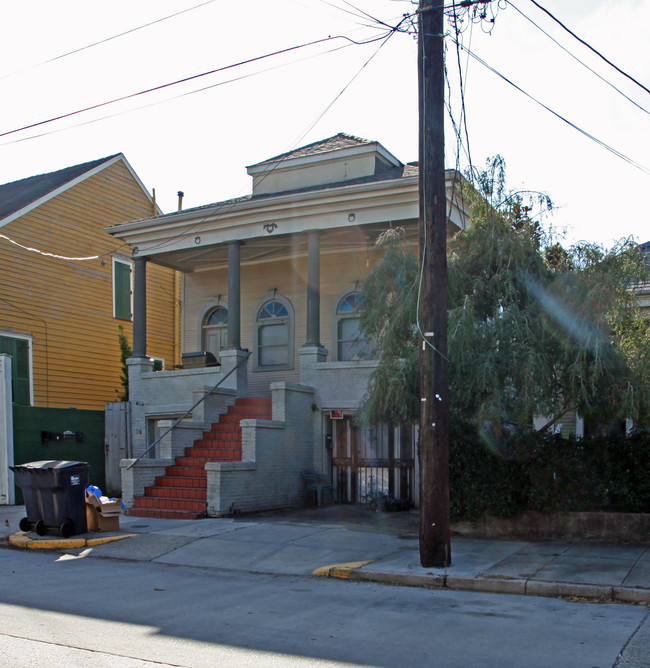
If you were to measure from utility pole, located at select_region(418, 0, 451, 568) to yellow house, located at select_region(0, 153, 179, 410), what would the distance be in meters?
13.4

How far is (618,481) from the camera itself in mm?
10867

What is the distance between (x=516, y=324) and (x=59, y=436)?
10.9m

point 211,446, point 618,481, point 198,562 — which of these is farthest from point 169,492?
point 618,481

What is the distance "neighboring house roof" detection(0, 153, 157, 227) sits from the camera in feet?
66.0

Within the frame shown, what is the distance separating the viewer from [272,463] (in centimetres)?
1453

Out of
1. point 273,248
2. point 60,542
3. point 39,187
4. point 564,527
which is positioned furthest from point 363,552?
point 39,187

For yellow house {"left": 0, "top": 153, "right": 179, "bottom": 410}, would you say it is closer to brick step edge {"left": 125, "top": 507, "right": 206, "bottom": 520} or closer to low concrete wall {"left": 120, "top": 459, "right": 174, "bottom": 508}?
low concrete wall {"left": 120, "top": 459, "right": 174, "bottom": 508}

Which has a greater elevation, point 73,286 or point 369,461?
point 73,286

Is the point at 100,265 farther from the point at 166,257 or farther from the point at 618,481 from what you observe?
the point at 618,481

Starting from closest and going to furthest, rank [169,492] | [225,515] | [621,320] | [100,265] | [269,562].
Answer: [269,562], [621,320], [225,515], [169,492], [100,265]

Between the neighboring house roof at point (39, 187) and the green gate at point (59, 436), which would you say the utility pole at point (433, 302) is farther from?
the neighboring house roof at point (39, 187)

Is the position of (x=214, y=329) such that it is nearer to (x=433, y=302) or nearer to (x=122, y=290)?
(x=122, y=290)

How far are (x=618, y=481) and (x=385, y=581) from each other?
4.10 metres

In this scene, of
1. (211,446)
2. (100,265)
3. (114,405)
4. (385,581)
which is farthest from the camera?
(100,265)
